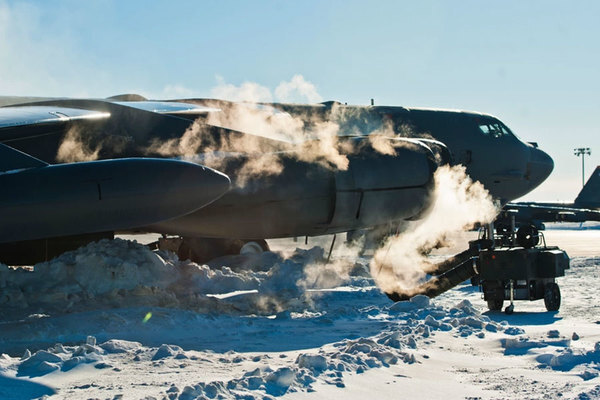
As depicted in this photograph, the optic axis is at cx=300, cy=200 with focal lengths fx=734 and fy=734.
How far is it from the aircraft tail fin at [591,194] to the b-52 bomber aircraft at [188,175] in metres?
54.0

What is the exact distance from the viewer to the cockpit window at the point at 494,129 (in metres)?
19.7

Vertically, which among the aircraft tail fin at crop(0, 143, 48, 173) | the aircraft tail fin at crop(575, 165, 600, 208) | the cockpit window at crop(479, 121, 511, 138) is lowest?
the aircraft tail fin at crop(575, 165, 600, 208)

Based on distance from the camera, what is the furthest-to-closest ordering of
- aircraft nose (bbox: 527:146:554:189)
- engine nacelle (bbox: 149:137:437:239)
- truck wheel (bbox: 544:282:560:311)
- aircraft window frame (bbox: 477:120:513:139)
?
aircraft nose (bbox: 527:146:554:189) → aircraft window frame (bbox: 477:120:513:139) → truck wheel (bbox: 544:282:560:311) → engine nacelle (bbox: 149:137:437:239)

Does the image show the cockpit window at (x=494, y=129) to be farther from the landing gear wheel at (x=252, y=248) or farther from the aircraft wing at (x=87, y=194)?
the aircraft wing at (x=87, y=194)

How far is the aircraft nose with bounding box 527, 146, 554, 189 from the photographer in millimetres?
20469

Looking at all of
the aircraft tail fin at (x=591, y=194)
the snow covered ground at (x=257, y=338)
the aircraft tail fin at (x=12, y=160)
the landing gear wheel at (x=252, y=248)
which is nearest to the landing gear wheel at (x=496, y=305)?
the snow covered ground at (x=257, y=338)

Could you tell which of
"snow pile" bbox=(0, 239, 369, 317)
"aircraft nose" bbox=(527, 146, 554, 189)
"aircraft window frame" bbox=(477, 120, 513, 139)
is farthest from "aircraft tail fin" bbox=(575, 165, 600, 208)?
"snow pile" bbox=(0, 239, 369, 317)

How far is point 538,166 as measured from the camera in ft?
67.8

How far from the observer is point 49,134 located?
10938 mm

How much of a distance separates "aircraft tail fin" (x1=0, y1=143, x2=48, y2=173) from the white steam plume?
6.71 metres

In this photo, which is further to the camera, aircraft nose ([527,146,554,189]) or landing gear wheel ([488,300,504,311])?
aircraft nose ([527,146,554,189])

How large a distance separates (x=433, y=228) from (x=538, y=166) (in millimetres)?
5280

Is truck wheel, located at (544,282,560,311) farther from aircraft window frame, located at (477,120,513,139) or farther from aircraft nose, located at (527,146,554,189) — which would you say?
Result: aircraft nose, located at (527,146,554,189)

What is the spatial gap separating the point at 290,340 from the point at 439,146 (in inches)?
228
